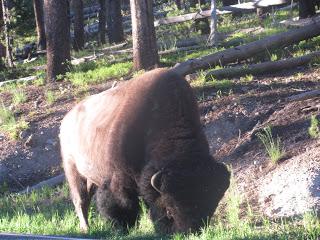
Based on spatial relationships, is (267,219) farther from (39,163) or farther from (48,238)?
(39,163)

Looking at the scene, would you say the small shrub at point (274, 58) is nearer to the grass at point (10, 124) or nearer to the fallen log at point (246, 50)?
the fallen log at point (246, 50)

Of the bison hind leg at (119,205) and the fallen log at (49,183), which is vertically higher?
the bison hind leg at (119,205)

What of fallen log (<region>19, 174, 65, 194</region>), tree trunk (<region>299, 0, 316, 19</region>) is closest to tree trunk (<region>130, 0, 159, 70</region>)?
fallen log (<region>19, 174, 65, 194</region>)

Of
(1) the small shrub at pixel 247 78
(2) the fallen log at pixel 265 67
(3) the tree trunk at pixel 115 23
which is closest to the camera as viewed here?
(1) the small shrub at pixel 247 78

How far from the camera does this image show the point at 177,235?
6.58m

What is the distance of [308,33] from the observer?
49.7ft

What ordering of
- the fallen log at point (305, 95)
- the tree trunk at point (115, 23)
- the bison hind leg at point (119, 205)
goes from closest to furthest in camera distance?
the bison hind leg at point (119, 205) → the fallen log at point (305, 95) → the tree trunk at point (115, 23)

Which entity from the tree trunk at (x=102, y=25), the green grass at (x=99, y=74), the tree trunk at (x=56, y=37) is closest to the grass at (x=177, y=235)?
the green grass at (x=99, y=74)

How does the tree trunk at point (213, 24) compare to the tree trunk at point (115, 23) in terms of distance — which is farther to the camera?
the tree trunk at point (115, 23)

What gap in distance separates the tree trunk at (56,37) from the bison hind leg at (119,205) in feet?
34.7

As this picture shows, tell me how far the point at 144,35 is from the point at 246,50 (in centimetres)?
241

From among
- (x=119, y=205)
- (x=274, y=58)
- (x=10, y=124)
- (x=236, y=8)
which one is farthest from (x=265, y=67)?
(x=236, y=8)

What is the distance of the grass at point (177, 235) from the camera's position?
6.48 m

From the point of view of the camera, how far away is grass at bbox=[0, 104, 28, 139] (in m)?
13.9
